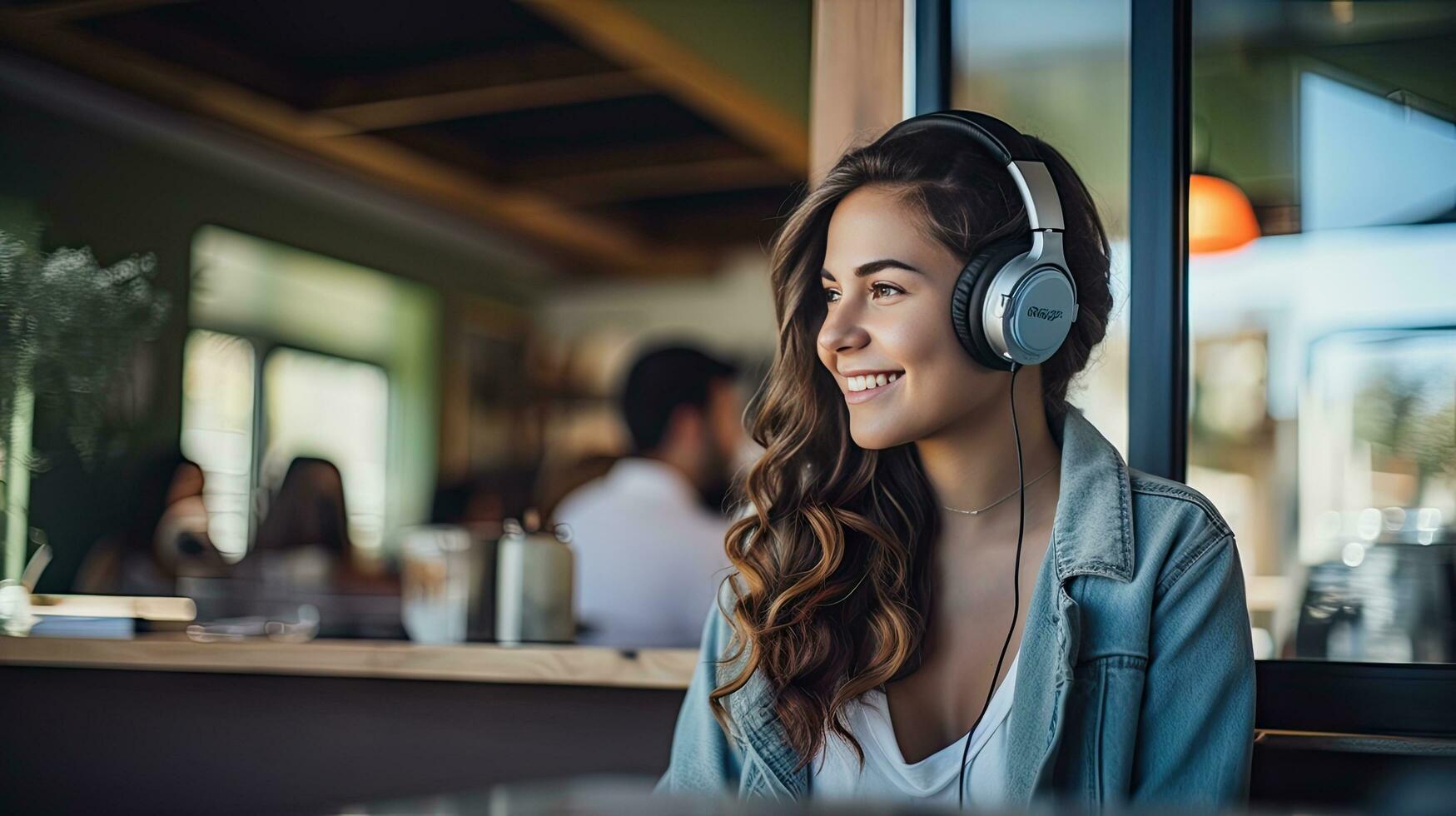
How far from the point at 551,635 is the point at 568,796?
1.15 meters

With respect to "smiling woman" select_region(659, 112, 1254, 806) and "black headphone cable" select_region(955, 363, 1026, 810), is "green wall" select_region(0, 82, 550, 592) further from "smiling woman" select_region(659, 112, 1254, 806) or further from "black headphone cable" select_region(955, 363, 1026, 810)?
"black headphone cable" select_region(955, 363, 1026, 810)

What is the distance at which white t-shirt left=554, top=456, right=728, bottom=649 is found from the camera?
8.82 ft

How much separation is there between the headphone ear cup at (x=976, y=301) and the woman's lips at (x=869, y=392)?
0.24ft

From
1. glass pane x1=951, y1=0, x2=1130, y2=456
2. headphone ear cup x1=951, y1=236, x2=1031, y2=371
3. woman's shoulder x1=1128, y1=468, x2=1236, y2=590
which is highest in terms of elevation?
glass pane x1=951, y1=0, x2=1130, y2=456

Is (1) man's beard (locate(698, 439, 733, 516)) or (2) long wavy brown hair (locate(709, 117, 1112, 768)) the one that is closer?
(2) long wavy brown hair (locate(709, 117, 1112, 768))

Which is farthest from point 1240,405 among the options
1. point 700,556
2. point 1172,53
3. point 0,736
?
point 0,736

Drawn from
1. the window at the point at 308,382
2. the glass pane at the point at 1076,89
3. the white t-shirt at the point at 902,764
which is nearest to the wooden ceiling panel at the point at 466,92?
the window at the point at 308,382

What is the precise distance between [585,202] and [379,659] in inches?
151

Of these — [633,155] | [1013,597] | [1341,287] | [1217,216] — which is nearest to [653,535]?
[1217,216]

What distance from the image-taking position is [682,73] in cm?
361

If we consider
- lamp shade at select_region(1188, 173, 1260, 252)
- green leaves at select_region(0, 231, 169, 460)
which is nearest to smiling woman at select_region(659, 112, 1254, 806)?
lamp shade at select_region(1188, 173, 1260, 252)

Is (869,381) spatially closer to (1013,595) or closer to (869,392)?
(869,392)

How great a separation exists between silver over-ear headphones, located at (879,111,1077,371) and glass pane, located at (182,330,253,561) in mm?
2979

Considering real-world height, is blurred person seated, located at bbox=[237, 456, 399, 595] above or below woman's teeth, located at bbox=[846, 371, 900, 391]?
below
